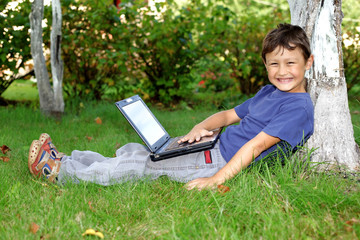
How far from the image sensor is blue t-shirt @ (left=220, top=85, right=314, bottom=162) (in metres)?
2.56

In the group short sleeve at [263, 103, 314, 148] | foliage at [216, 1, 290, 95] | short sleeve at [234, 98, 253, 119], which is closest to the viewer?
short sleeve at [263, 103, 314, 148]

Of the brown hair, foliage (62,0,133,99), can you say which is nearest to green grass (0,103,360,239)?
the brown hair

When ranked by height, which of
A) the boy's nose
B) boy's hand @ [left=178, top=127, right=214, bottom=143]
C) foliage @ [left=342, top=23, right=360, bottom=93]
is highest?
the boy's nose

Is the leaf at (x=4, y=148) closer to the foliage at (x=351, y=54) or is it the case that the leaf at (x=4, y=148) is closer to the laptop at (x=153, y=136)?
the laptop at (x=153, y=136)

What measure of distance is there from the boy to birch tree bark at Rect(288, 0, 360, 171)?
7.2 inches

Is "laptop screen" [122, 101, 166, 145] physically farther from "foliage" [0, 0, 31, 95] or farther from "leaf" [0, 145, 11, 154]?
"foliage" [0, 0, 31, 95]

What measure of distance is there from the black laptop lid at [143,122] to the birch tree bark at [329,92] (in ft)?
3.93

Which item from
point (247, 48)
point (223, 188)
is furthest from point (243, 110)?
point (247, 48)

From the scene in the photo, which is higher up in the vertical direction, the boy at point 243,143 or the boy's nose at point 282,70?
the boy's nose at point 282,70

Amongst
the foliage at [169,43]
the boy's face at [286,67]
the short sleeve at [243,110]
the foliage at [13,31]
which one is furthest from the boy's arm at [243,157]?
the foliage at [13,31]

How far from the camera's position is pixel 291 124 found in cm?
255

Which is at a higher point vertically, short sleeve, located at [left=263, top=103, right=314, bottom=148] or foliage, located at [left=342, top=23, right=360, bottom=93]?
short sleeve, located at [left=263, top=103, right=314, bottom=148]

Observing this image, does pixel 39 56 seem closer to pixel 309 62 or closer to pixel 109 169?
pixel 109 169

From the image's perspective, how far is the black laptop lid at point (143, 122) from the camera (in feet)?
9.23
